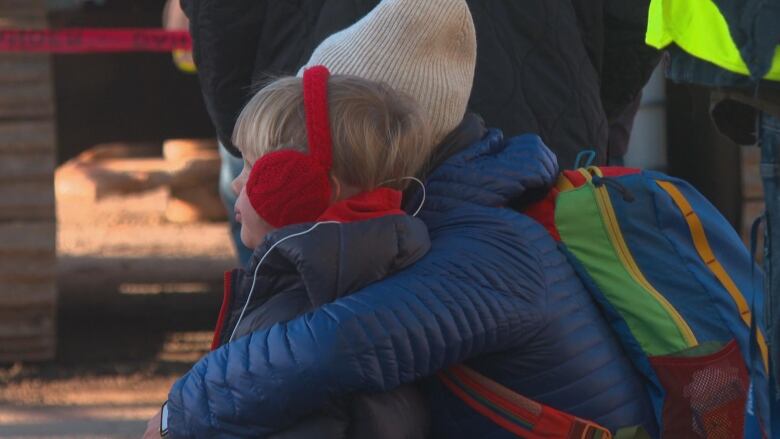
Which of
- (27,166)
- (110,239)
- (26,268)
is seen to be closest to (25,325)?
(26,268)

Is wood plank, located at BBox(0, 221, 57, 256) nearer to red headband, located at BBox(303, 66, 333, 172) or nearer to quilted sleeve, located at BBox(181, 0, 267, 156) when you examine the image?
quilted sleeve, located at BBox(181, 0, 267, 156)

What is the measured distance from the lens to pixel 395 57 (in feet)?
7.25

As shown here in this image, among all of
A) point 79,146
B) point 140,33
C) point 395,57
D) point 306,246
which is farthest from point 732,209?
point 79,146

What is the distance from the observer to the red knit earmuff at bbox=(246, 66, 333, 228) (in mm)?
1918

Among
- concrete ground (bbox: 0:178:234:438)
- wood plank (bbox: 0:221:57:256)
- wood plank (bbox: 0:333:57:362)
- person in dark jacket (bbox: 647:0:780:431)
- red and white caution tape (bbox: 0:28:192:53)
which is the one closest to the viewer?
person in dark jacket (bbox: 647:0:780:431)

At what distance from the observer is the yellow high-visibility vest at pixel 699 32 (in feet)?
5.43

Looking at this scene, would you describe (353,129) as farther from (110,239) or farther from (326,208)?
(110,239)

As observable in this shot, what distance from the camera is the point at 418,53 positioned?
223cm

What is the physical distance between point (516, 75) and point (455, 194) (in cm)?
46

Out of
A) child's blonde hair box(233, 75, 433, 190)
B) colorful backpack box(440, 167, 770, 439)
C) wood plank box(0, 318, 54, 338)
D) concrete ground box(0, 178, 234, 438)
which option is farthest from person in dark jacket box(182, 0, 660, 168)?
wood plank box(0, 318, 54, 338)

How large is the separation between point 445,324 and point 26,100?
11.2ft

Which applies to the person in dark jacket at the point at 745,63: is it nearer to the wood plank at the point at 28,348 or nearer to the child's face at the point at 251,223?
the child's face at the point at 251,223

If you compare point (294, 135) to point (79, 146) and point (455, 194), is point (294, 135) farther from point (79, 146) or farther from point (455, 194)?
point (79, 146)

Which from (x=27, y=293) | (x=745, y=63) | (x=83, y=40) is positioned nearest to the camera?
(x=745, y=63)
